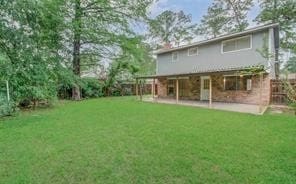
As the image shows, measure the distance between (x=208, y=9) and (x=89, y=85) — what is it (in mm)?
17706

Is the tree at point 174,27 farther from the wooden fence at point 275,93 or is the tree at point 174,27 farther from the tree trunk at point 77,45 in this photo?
the wooden fence at point 275,93

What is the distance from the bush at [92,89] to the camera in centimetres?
2433

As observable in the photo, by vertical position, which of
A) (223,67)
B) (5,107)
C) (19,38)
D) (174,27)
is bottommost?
(5,107)

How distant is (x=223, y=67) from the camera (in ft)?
55.6

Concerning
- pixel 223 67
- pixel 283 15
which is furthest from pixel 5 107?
pixel 283 15

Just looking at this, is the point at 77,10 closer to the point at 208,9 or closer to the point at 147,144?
the point at 147,144

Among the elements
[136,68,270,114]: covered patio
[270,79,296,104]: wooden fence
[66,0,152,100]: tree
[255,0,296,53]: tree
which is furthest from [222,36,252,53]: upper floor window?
[255,0,296,53]: tree

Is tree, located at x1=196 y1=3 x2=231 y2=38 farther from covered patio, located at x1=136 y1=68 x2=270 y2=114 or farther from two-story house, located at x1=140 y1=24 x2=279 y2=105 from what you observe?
covered patio, located at x1=136 y1=68 x2=270 y2=114

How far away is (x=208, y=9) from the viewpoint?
3156 cm

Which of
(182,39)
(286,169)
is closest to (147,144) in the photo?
(286,169)

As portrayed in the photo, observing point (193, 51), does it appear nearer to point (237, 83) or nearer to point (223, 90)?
point (223, 90)

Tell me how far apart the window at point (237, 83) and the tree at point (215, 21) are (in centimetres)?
1521

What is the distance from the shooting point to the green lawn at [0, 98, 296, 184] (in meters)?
4.48

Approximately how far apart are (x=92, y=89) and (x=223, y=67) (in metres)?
13.2
